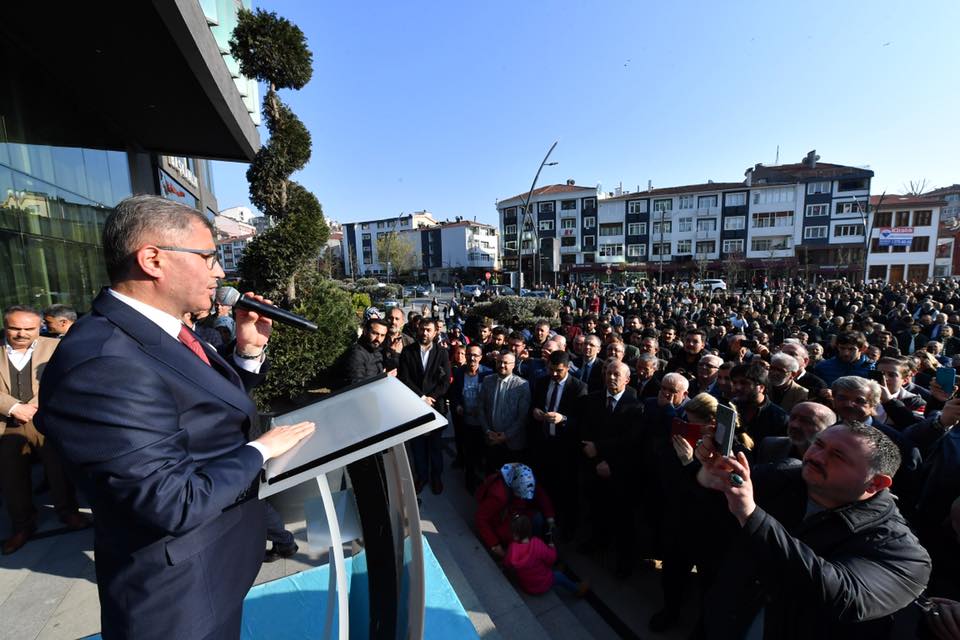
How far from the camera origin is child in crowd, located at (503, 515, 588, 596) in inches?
136

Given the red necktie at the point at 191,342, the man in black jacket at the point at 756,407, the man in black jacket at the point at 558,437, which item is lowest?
the man in black jacket at the point at 558,437

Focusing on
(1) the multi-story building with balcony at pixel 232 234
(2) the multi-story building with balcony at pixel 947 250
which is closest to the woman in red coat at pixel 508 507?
(2) the multi-story building with balcony at pixel 947 250

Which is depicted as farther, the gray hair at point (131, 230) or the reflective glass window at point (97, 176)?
the reflective glass window at point (97, 176)

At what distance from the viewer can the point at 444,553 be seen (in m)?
3.80

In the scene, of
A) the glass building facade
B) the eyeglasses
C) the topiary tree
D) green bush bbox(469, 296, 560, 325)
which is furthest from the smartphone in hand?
green bush bbox(469, 296, 560, 325)

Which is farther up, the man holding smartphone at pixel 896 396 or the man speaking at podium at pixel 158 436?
the man speaking at podium at pixel 158 436

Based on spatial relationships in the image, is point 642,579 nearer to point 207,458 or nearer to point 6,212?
point 207,458

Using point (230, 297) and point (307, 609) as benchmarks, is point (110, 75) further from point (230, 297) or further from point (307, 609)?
point (307, 609)

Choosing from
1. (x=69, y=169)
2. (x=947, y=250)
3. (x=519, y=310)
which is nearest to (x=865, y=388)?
(x=519, y=310)

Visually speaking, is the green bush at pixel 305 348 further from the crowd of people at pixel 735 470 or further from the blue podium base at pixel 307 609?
the blue podium base at pixel 307 609

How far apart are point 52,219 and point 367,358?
7753mm

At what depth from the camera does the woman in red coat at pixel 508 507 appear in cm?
385

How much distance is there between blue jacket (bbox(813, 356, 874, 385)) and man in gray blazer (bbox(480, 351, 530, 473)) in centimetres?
417

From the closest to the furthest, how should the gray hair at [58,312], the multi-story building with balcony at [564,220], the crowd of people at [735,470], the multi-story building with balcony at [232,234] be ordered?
the crowd of people at [735,470]
the gray hair at [58,312]
the multi-story building with balcony at [564,220]
the multi-story building with balcony at [232,234]
